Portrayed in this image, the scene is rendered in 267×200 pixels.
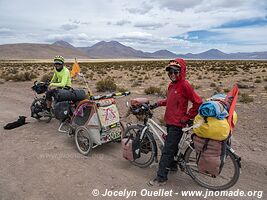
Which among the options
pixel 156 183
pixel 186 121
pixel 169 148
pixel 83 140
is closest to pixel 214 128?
pixel 186 121

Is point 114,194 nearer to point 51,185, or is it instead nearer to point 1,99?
point 51,185

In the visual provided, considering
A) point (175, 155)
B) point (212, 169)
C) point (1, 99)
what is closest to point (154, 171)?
point (175, 155)

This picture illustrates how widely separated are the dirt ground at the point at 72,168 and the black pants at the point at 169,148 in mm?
211

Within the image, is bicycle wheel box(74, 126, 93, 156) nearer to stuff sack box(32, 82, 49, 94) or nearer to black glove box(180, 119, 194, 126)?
black glove box(180, 119, 194, 126)

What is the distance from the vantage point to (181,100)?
3844 millimetres

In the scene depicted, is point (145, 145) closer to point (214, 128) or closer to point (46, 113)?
point (214, 128)

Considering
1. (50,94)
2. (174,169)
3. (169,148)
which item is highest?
(50,94)

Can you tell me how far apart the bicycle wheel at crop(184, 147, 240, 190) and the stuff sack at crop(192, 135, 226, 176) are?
0.26 m

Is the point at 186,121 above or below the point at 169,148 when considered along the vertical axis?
above

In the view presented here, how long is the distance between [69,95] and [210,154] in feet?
11.9

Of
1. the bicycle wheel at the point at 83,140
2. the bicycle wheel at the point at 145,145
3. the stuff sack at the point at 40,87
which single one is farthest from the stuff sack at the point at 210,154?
the stuff sack at the point at 40,87

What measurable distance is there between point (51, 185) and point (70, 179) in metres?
0.32

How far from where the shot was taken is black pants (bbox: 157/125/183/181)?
3961mm

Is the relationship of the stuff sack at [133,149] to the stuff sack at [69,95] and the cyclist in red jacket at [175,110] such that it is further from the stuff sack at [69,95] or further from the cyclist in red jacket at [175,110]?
the stuff sack at [69,95]
